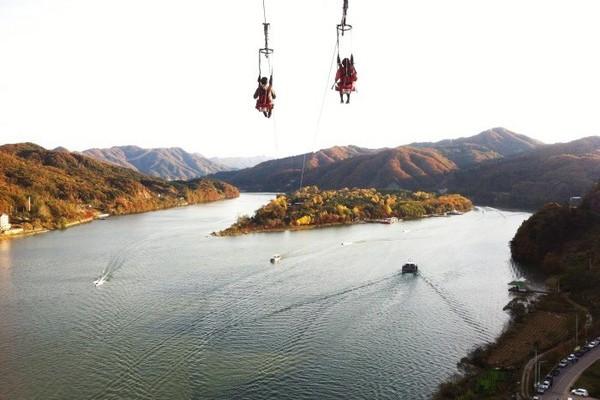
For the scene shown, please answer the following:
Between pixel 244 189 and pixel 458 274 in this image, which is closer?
pixel 458 274

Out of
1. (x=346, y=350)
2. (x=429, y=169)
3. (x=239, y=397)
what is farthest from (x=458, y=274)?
(x=429, y=169)

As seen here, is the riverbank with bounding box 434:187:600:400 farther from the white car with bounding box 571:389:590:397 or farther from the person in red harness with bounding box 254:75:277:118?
the person in red harness with bounding box 254:75:277:118

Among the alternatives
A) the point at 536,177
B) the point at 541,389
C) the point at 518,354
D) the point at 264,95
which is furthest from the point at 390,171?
the point at 264,95

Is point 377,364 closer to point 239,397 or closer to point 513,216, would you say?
point 239,397

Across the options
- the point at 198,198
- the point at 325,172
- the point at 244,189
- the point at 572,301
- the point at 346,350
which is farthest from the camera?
the point at 244,189

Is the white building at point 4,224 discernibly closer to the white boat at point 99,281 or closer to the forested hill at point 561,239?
the white boat at point 99,281

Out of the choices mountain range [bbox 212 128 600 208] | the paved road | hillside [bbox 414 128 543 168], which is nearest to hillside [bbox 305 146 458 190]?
mountain range [bbox 212 128 600 208]

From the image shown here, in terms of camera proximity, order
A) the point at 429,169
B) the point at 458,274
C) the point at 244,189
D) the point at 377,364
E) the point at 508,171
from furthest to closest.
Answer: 1. the point at 244,189
2. the point at 429,169
3. the point at 508,171
4. the point at 458,274
5. the point at 377,364
